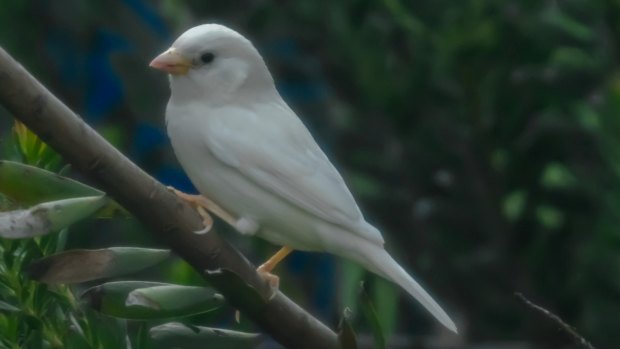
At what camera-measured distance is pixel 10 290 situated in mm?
1385

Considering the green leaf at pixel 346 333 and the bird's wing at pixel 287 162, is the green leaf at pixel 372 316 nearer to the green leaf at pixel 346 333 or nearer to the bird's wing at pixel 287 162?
the green leaf at pixel 346 333

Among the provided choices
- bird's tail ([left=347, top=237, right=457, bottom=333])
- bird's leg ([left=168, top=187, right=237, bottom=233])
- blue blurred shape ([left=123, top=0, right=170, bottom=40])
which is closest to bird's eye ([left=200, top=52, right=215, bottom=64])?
bird's leg ([left=168, top=187, right=237, bottom=233])

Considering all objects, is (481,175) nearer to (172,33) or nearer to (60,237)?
(172,33)

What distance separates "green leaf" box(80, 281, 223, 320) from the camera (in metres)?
1.32

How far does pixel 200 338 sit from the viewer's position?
1.38m

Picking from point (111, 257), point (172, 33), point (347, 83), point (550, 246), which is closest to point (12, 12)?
point (172, 33)

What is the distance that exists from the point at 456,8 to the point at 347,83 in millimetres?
537

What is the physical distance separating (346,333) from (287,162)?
1.33 ft

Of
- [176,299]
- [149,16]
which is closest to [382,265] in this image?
[176,299]

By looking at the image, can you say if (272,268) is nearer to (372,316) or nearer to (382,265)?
(382,265)

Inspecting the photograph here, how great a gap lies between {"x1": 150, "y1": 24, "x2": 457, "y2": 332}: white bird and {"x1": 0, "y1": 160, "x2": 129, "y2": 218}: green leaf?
0.28 metres

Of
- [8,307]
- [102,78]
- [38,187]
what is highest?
[102,78]

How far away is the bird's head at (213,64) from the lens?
169 centimetres

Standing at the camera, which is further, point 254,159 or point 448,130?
point 448,130
